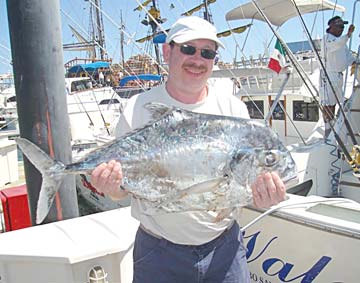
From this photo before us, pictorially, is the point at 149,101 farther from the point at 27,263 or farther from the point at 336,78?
the point at 336,78

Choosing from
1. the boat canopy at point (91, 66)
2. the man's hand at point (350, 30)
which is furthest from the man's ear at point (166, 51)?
the boat canopy at point (91, 66)

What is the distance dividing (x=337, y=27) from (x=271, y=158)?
4.35 meters

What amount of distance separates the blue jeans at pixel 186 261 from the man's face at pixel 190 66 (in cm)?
69

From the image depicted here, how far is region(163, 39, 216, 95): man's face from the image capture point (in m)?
1.64

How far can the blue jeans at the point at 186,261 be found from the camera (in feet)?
5.41

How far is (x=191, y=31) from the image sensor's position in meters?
1.63

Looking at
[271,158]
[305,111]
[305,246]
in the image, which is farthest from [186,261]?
[305,111]

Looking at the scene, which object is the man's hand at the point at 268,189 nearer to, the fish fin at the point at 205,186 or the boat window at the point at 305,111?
Answer: the fish fin at the point at 205,186

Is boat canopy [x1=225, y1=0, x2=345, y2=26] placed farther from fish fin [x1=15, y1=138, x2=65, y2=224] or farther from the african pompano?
fish fin [x1=15, y1=138, x2=65, y2=224]

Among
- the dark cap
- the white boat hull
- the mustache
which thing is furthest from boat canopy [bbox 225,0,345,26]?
the mustache

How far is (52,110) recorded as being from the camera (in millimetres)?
2543

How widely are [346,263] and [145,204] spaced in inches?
60.5

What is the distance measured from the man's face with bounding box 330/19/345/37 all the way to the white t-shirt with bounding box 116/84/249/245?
3973mm

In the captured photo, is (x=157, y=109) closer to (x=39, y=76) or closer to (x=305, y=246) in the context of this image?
(x=39, y=76)
